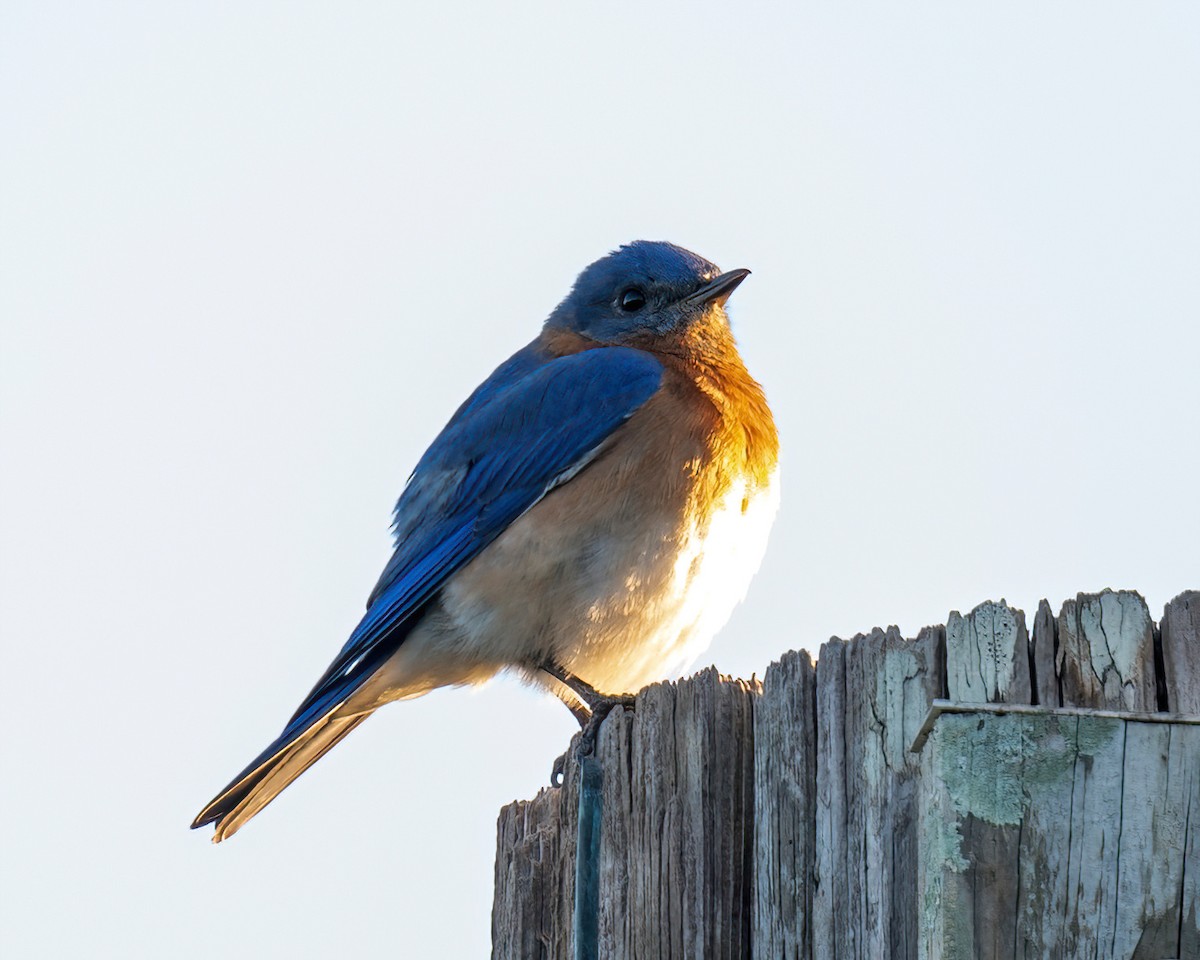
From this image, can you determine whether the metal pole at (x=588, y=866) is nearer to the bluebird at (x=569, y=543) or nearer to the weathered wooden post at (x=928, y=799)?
the weathered wooden post at (x=928, y=799)

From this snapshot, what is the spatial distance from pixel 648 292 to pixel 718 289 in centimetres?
36

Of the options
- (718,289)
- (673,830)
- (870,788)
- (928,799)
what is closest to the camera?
(928,799)

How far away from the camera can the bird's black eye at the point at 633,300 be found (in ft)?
26.5

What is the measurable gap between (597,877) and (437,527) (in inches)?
127

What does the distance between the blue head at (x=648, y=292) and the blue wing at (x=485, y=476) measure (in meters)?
0.50

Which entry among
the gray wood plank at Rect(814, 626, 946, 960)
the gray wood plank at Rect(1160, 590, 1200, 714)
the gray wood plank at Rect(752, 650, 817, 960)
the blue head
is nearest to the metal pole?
the gray wood plank at Rect(752, 650, 817, 960)

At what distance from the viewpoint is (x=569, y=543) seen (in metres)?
6.55

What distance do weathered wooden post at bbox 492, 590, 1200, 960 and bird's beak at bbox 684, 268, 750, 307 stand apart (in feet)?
12.8

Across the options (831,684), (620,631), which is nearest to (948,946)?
(831,684)

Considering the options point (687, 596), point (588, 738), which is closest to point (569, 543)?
point (687, 596)

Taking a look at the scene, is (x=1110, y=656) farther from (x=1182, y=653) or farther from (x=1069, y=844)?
(x=1069, y=844)

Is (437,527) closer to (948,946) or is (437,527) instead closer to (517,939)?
(517,939)

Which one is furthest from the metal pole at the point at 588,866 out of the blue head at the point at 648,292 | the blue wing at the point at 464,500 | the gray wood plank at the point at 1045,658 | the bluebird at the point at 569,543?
the blue head at the point at 648,292

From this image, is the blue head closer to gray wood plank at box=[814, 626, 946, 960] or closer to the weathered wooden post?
the weathered wooden post
